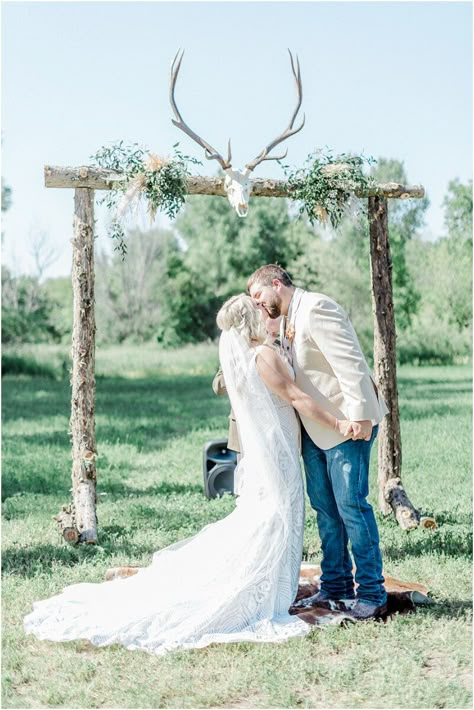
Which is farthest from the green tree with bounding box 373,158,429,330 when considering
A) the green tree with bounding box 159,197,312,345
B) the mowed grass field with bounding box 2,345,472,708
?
the mowed grass field with bounding box 2,345,472,708

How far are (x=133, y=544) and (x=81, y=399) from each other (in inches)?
47.6

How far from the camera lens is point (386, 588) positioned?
532cm

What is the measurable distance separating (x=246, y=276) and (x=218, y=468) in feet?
94.0

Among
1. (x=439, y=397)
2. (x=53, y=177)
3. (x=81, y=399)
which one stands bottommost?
(x=439, y=397)

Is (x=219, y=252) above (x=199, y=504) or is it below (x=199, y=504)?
above

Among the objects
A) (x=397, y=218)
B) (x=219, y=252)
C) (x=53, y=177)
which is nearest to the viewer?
(x=53, y=177)

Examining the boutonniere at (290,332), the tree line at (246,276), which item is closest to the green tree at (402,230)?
the tree line at (246,276)

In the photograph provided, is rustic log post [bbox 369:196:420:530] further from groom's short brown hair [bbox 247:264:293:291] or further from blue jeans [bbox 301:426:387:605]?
groom's short brown hair [bbox 247:264:293:291]

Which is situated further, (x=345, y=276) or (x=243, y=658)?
(x=345, y=276)

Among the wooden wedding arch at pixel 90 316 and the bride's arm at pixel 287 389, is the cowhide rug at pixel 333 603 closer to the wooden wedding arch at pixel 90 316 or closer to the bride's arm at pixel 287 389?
the bride's arm at pixel 287 389

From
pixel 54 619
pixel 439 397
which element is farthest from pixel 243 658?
pixel 439 397

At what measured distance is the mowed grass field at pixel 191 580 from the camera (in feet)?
13.4

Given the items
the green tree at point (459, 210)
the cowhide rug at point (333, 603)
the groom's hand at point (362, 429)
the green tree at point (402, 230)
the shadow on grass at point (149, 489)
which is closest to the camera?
the groom's hand at point (362, 429)

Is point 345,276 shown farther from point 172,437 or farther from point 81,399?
point 81,399
